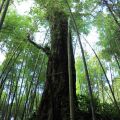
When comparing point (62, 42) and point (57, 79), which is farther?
point (62, 42)

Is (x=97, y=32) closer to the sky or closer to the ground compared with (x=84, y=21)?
closer to the sky

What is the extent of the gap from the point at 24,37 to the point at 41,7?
965 millimetres

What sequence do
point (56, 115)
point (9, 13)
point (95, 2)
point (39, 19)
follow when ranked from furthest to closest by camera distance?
point (9, 13), point (39, 19), point (95, 2), point (56, 115)

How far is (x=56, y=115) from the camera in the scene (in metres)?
4.48

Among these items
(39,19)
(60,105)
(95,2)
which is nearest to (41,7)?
(39,19)

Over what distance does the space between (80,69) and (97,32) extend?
9.45 feet

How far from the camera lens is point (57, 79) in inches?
198

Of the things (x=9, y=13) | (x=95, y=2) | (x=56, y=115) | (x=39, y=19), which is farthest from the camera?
(x=9, y=13)

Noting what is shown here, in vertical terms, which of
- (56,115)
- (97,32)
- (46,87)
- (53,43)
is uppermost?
(97,32)

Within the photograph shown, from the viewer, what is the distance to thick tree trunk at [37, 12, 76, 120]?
454 centimetres

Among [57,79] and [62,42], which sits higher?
[62,42]

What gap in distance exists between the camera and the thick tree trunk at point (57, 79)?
454cm

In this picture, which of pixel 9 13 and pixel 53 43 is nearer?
pixel 53 43

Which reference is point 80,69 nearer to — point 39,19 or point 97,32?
point 97,32
